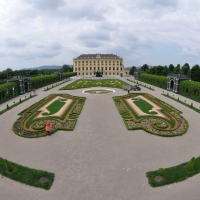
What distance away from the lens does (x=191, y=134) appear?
16766 millimetres

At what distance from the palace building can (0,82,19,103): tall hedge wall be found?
86.8m

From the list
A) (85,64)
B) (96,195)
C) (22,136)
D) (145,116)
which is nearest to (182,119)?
(145,116)

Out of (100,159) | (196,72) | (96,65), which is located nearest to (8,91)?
(100,159)

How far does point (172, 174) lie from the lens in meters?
10.6

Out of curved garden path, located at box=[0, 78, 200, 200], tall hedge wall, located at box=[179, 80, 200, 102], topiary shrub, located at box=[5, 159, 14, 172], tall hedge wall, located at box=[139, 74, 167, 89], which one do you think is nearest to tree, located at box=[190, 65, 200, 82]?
tall hedge wall, located at box=[139, 74, 167, 89]

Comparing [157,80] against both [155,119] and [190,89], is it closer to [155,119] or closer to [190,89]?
[190,89]

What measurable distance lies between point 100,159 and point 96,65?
114650 mm

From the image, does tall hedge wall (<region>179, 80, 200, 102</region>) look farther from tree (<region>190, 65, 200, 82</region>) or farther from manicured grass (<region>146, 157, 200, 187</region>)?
manicured grass (<region>146, 157, 200, 187</region>)

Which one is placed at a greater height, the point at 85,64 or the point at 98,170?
the point at 85,64

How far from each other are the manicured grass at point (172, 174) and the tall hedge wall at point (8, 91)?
3021 centimetres

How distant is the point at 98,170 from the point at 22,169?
16.2ft

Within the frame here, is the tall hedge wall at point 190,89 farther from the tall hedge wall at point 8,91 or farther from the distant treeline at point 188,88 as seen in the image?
the tall hedge wall at point 8,91

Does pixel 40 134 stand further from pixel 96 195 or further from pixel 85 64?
pixel 85 64

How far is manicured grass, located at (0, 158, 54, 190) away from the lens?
1007 centimetres
